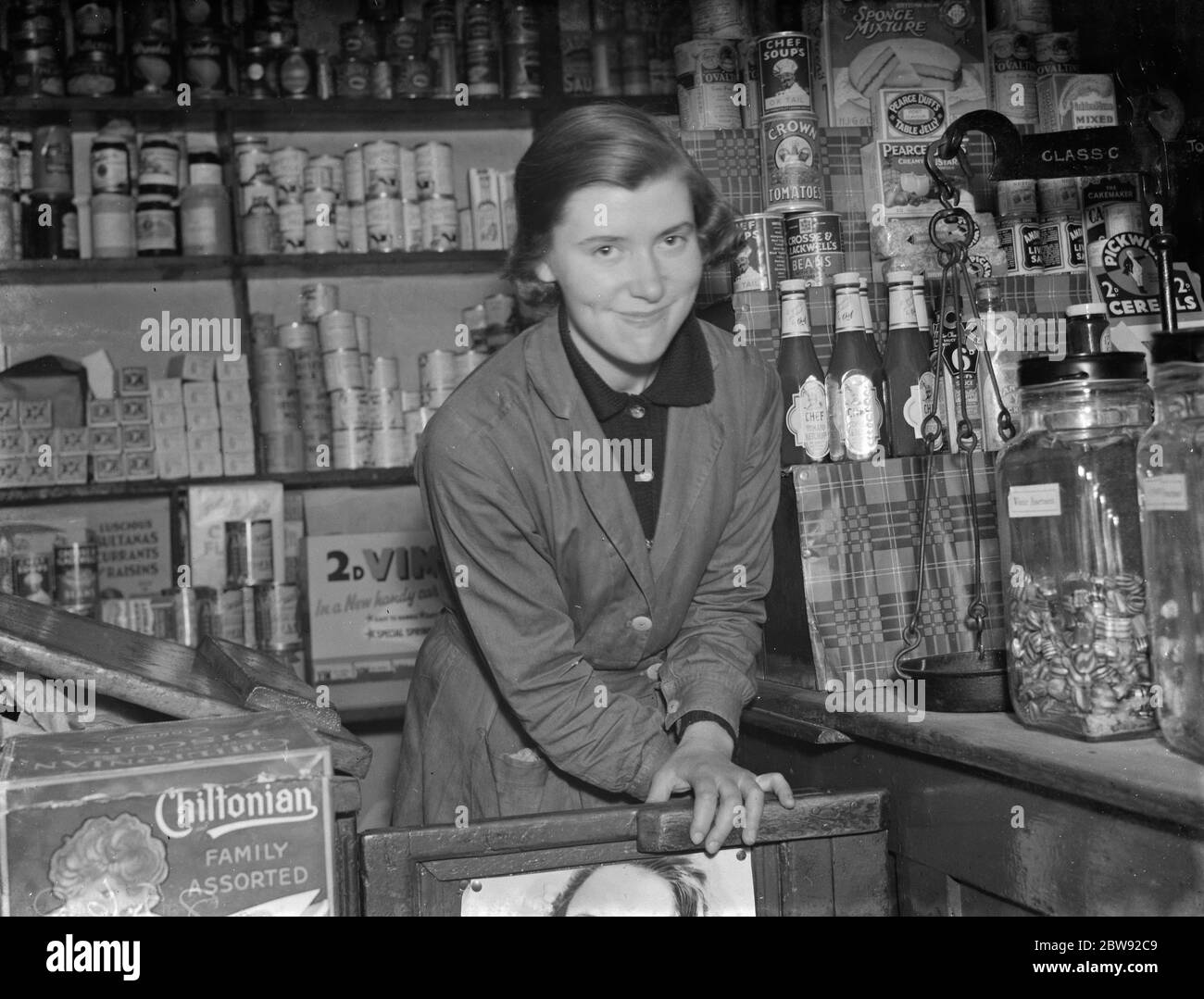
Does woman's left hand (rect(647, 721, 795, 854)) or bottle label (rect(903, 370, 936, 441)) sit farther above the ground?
bottle label (rect(903, 370, 936, 441))

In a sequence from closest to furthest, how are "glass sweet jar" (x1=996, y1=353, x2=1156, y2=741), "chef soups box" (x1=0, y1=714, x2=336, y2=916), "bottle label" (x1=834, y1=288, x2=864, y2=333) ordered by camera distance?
"chef soups box" (x1=0, y1=714, x2=336, y2=916) < "glass sweet jar" (x1=996, y1=353, x2=1156, y2=741) < "bottle label" (x1=834, y1=288, x2=864, y2=333)

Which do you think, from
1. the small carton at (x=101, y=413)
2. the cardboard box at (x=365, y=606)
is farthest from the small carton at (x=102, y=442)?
the cardboard box at (x=365, y=606)

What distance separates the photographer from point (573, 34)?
2857mm

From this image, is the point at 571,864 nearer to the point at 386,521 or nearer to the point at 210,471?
the point at 210,471

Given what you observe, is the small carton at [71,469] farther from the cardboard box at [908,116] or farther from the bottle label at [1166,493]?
the bottle label at [1166,493]

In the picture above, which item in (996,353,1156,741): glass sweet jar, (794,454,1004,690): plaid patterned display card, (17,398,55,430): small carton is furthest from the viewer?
(17,398,55,430): small carton

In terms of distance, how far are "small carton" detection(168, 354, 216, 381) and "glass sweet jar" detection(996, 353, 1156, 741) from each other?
6.64ft

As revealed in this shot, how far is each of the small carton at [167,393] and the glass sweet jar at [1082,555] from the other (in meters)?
2.02

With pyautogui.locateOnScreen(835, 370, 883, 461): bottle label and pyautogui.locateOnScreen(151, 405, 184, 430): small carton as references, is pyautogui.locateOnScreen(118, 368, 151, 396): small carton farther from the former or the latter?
pyautogui.locateOnScreen(835, 370, 883, 461): bottle label

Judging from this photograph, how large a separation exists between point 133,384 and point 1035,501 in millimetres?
2110

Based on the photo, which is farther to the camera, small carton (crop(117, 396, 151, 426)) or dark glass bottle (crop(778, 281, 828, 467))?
small carton (crop(117, 396, 151, 426))

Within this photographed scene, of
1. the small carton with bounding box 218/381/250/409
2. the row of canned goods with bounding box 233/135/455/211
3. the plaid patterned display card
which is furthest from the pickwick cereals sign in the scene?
the small carton with bounding box 218/381/250/409

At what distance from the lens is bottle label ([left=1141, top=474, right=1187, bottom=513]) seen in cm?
98

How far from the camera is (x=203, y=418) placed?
2.74 metres
